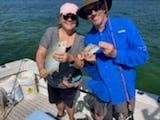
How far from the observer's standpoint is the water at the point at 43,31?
717 centimetres

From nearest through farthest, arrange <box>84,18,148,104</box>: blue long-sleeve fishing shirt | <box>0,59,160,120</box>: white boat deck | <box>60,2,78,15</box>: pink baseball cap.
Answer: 1. <box>84,18,148,104</box>: blue long-sleeve fishing shirt
2. <box>60,2,78,15</box>: pink baseball cap
3. <box>0,59,160,120</box>: white boat deck

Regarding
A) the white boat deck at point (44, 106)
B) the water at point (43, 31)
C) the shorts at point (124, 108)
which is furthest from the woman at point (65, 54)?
the water at point (43, 31)

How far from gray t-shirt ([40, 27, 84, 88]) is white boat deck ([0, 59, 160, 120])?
0.83 meters

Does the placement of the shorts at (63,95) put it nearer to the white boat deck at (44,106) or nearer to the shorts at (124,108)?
the white boat deck at (44,106)

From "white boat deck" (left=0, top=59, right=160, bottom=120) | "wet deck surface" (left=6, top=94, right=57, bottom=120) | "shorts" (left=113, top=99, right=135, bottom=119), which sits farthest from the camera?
"wet deck surface" (left=6, top=94, right=57, bottom=120)

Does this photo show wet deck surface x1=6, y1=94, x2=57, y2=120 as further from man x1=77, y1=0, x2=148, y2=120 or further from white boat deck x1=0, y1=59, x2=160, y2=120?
man x1=77, y1=0, x2=148, y2=120

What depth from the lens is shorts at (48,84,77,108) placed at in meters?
2.99

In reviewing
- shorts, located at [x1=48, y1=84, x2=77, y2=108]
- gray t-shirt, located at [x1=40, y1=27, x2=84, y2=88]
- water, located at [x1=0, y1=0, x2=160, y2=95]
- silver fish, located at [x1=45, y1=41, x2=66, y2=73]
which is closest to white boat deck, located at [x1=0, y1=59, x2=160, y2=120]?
shorts, located at [x1=48, y1=84, x2=77, y2=108]

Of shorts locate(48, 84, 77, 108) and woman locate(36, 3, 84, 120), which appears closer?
woman locate(36, 3, 84, 120)

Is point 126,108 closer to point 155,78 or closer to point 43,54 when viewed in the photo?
point 43,54

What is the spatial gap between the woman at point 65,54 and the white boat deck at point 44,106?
0.68 metres

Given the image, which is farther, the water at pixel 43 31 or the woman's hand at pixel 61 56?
the water at pixel 43 31

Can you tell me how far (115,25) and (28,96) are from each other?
2.41 m

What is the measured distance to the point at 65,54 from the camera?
245 cm
